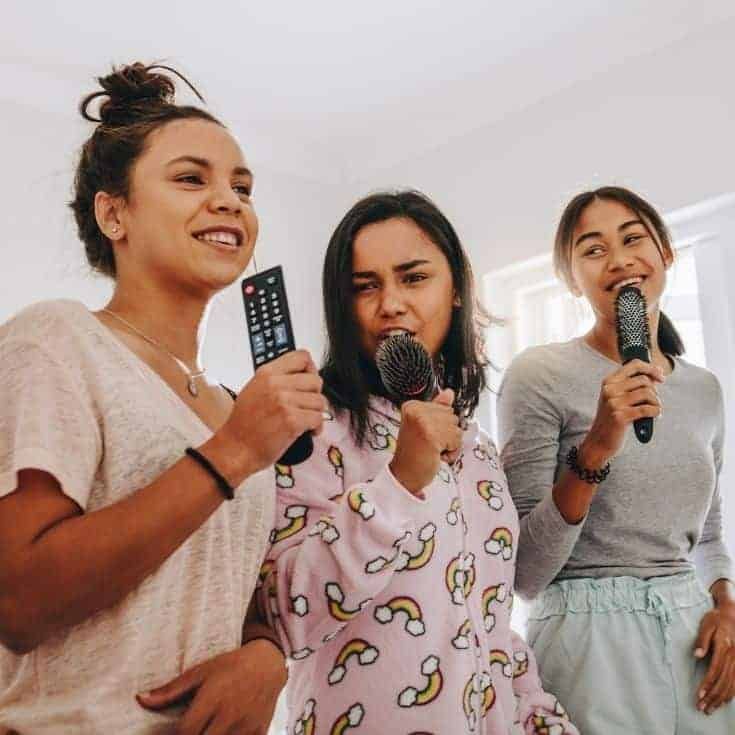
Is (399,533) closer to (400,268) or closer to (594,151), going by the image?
(400,268)

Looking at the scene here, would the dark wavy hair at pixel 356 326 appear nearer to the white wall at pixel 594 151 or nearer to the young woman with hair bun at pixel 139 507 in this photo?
the young woman with hair bun at pixel 139 507

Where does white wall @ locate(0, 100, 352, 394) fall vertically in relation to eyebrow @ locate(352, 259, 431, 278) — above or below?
above

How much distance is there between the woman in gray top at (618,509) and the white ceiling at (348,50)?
0.97 m

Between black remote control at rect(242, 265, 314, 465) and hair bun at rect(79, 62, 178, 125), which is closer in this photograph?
black remote control at rect(242, 265, 314, 465)

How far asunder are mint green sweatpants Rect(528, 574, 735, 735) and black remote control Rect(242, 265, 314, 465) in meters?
0.56

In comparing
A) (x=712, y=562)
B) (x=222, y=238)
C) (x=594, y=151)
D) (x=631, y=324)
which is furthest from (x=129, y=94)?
(x=594, y=151)

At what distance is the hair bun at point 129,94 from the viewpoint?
3.33ft

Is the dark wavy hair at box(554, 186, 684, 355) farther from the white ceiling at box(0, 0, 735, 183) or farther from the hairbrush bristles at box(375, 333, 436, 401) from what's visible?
the white ceiling at box(0, 0, 735, 183)

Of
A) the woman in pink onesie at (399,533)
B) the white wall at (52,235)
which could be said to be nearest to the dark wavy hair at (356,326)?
the woman in pink onesie at (399,533)

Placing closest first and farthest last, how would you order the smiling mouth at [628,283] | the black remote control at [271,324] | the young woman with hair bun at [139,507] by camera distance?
the young woman with hair bun at [139,507], the black remote control at [271,324], the smiling mouth at [628,283]

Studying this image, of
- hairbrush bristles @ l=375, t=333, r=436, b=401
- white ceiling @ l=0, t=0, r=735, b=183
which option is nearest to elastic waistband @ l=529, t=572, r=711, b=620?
hairbrush bristles @ l=375, t=333, r=436, b=401

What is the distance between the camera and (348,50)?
7.80 ft

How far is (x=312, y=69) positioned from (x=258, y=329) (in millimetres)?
1739

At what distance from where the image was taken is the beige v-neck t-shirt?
2.36 ft
